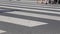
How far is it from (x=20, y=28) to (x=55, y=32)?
1008 mm

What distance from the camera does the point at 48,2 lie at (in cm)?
1266

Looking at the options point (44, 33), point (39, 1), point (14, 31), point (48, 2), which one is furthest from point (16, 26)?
point (39, 1)

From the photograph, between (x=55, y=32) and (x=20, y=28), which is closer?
(x=55, y=32)

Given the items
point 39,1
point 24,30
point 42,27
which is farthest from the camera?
point 39,1

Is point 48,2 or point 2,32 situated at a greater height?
point 48,2

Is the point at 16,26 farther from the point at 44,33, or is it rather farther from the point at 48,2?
the point at 48,2

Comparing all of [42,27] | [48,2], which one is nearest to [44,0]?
[48,2]

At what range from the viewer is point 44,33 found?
4.01 metres

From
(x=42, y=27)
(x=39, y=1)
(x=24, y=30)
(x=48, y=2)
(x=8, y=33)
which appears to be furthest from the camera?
(x=39, y=1)

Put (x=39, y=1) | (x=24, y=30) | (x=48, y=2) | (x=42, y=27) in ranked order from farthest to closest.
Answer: (x=39, y=1) < (x=48, y=2) < (x=42, y=27) < (x=24, y=30)

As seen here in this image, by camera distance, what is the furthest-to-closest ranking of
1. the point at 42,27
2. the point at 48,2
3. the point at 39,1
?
the point at 39,1
the point at 48,2
the point at 42,27

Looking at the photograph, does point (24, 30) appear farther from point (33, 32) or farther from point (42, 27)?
point (42, 27)

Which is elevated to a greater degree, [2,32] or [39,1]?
[39,1]

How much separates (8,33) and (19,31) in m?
0.34
